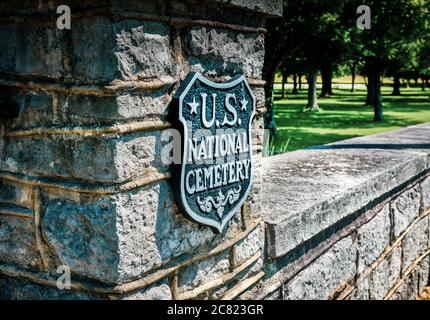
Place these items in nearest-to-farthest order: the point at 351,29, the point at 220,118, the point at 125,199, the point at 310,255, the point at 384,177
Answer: the point at 125,199, the point at 220,118, the point at 310,255, the point at 384,177, the point at 351,29

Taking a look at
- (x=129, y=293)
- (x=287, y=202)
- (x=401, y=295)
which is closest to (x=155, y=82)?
(x=129, y=293)

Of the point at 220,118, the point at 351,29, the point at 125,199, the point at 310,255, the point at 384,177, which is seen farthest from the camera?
the point at 351,29

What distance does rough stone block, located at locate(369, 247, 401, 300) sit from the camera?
3.31 metres

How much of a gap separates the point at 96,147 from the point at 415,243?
338cm

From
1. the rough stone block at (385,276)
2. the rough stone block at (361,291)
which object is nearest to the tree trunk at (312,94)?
the rough stone block at (385,276)

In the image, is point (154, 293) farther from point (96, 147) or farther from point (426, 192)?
point (426, 192)

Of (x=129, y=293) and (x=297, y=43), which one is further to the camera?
(x=297, y=43)

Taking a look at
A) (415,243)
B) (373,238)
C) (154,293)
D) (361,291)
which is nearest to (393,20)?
(415,243)

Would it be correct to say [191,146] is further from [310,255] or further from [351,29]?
[351,29]

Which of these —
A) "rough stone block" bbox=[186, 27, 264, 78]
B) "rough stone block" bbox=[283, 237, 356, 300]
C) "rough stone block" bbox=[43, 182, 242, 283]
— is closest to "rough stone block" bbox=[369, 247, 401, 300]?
"rough stone block" bbox=[283, 237, 356, 300]

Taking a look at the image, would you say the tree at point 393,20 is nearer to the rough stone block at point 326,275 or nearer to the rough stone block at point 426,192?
the rough stone block at point 426,192

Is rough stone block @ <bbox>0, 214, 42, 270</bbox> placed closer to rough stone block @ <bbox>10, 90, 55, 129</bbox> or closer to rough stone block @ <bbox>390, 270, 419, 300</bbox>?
rough stone block @ <bbox>10, 90, 55, 129</bbox>

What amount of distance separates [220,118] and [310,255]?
1122 millimetres

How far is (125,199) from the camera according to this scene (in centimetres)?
145
